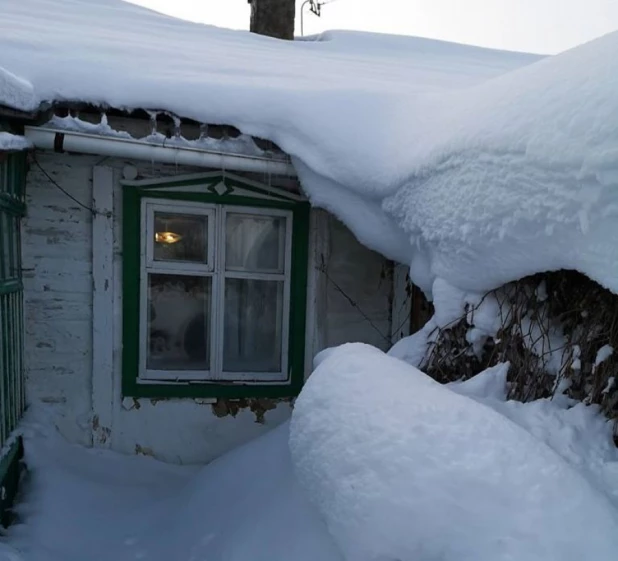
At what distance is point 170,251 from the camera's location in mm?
3486

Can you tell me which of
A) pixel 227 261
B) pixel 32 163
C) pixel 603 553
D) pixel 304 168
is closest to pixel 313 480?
pixel 603 553

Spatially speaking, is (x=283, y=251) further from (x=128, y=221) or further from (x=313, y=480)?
(x=313, y=480)

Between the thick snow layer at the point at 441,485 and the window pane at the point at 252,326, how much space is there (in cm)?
202

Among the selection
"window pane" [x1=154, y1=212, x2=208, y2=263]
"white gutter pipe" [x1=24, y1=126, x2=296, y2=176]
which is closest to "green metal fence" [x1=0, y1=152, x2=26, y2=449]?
"white gutter pipe" [x1=24, y1=126, x2=296, y2=176]

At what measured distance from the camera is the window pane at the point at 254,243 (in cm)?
358

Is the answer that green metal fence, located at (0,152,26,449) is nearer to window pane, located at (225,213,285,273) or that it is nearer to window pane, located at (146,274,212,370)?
window pane, located at (146,274,212,370)

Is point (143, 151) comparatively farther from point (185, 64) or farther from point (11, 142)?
point (185, 64)

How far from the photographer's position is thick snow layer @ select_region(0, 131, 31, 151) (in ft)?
7.42

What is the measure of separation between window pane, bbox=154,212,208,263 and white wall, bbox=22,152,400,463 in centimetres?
24

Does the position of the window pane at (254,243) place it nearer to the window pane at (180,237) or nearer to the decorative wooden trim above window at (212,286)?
the decorative wooden trim above window at (212,286)

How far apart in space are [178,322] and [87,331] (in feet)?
1.81

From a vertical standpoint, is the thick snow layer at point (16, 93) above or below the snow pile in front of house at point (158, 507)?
above

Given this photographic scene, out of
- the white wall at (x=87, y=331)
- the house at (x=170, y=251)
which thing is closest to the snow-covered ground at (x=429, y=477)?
the white wall at (x=87, y=331)

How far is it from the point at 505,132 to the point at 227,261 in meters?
2.27
